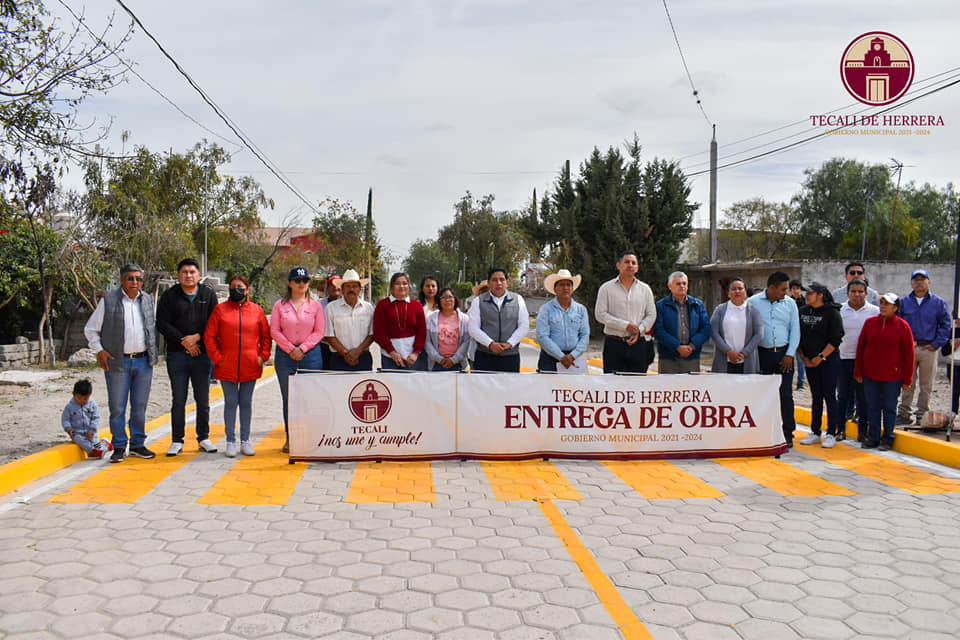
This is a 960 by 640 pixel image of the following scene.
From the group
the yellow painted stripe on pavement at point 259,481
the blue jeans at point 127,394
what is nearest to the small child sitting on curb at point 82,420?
the blue jeans at point 127,394

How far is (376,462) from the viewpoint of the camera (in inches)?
267

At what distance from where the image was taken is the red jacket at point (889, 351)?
719 cm

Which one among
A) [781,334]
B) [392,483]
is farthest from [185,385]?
[781,334]

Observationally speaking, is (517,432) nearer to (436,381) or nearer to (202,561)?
(436,381)

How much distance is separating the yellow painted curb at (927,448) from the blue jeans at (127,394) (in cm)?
803

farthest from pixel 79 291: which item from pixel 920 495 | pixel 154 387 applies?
pixel 920 495

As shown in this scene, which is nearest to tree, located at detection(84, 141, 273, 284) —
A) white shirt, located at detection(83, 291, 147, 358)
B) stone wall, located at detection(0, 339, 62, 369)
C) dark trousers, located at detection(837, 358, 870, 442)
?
stone wall, located at detection(0, 339, 62, 369)

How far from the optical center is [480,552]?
4332mm

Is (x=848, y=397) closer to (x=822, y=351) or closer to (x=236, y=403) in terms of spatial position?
(x=822, y=351)

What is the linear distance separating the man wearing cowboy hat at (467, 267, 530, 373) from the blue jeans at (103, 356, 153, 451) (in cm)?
343

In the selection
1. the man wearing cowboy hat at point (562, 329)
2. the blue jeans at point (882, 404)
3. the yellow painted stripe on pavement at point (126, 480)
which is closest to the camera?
the yellow painted stripe on pavement at point (126, 480)

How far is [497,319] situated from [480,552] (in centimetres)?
359

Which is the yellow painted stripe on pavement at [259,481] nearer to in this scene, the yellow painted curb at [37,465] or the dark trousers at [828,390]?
the yellow painted curb at [37,465]

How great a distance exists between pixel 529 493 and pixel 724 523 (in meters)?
1.57
